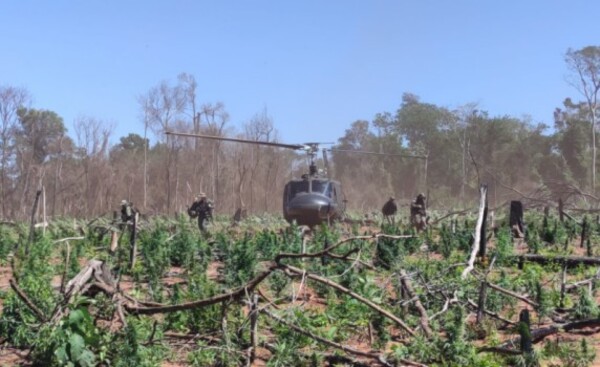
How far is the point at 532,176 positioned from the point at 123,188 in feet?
107

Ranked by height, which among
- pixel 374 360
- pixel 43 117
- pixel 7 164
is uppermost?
pixel 43 117

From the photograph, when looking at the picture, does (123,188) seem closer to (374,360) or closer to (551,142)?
(551,142)

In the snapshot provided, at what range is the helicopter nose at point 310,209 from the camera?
68.6 feet

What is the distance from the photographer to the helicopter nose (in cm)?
2092

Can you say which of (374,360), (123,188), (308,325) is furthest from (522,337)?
(123,188)

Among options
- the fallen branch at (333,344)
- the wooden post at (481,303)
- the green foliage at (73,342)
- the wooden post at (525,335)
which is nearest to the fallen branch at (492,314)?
the wooden post at (481,303)

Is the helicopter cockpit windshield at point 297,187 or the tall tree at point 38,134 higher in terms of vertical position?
the tall tree at point 38,134

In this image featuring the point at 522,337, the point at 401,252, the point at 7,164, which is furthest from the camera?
the point at 7,164

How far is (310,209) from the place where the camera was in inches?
823

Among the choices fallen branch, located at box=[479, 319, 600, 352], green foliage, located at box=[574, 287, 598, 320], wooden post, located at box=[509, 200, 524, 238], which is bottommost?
fallen branch, located at box=[479, 319, 600, 352]

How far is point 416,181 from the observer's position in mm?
74938

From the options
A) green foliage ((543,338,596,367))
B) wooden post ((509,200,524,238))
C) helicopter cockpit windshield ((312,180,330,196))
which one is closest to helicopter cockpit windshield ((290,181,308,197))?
helicopter cockpit windshield ((312,180,330,196))

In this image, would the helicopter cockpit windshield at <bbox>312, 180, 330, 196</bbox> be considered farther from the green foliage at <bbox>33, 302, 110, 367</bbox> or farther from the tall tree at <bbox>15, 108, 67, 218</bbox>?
the tall tree at <bbox>15, 108, 67, 218</bbox>

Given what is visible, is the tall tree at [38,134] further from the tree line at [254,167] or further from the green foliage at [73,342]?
the green foliage at [73,342]
